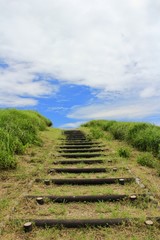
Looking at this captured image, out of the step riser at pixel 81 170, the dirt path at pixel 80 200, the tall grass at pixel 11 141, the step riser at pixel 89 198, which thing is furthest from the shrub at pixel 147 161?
the tall grass at pixel 11 141

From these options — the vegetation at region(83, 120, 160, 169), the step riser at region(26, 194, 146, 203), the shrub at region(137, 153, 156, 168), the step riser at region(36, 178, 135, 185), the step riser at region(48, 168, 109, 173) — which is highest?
the vegetation at region(83, 120, 160, 169)

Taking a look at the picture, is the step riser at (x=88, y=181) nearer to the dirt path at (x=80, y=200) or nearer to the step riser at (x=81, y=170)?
the dirt path at (x=80, y=200)

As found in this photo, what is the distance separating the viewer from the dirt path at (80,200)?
361cm

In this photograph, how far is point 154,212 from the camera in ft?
13.2

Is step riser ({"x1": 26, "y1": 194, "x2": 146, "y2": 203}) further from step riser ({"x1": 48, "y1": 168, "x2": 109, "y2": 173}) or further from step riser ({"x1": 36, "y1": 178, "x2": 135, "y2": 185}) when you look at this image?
step riser ({"x1": 48, "y1": 168, "x2": 109, "y2": 173})

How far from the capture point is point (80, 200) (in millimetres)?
4574

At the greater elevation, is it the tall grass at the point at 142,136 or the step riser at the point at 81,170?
the tall grass at the point at 142,136

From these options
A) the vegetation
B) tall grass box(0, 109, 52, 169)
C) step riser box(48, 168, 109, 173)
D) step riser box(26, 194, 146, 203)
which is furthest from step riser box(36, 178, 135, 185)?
the vegetation

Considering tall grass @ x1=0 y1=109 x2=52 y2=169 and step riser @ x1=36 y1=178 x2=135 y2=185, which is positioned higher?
tall grass @ x1=0 y1=109 x2=52 y2=169

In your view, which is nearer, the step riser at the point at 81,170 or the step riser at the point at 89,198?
the step riser at the point at 89,198

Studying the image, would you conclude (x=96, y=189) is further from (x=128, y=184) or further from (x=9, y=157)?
(x=9, y=157)

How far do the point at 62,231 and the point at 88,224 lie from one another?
0.37m

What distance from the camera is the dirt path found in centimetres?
361

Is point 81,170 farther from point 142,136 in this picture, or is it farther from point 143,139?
point 142,136
